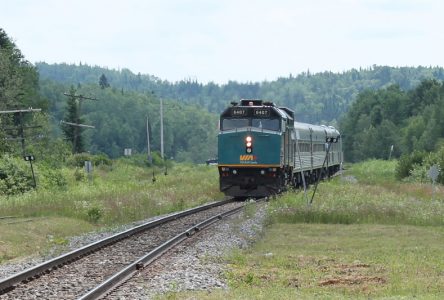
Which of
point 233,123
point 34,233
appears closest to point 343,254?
point 34,233

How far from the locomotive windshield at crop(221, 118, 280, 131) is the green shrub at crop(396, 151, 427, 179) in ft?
96.2

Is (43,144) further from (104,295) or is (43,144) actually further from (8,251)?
(104,295)

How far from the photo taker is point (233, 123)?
3544cm

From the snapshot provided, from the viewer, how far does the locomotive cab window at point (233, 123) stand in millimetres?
35312

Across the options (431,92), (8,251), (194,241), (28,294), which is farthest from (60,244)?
(431,92)

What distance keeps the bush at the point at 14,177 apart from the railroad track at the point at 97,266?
18.8 metres

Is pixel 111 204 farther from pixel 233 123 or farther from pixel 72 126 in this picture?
pixel 72 126

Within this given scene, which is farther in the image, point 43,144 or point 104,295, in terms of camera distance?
point 43,144

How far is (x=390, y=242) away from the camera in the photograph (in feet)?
66.2

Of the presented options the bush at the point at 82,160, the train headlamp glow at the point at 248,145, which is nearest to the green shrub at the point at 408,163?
the train headlamp glow at the point at 248,145

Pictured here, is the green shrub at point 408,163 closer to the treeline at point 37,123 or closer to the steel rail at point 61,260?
the treeline at point 37,123

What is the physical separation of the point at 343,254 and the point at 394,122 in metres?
150

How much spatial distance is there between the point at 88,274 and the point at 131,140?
7021 inches

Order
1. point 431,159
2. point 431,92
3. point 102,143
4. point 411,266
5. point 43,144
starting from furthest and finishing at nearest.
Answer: point 102,143 → point 431,92 → point 43,144 → point 431,159 → point 411,266
